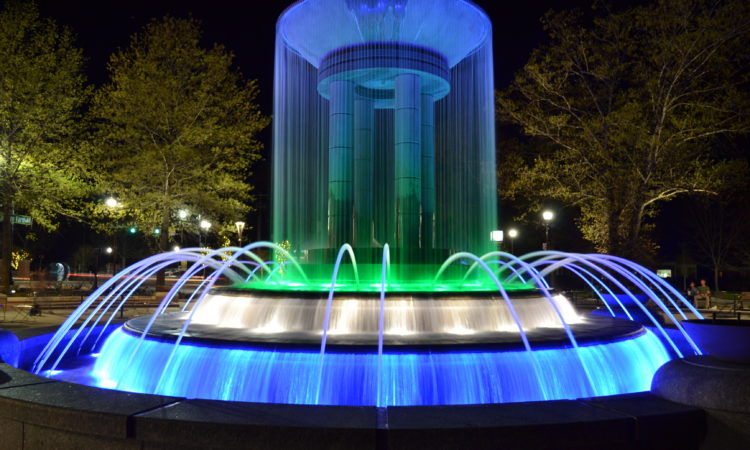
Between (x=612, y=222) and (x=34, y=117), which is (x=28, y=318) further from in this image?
(x=612, y=222)

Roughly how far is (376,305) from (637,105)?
23.4 metres

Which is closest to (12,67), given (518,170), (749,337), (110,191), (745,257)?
(110,191)

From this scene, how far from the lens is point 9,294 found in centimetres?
2875

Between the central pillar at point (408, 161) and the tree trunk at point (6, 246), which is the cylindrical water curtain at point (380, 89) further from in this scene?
the tree trunk at point (6, 246)

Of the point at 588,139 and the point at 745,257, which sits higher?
the point at 588,139

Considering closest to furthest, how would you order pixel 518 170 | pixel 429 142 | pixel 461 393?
pixel 461 393
pixel 429 142
pixel 518 170

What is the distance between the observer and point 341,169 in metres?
15.6

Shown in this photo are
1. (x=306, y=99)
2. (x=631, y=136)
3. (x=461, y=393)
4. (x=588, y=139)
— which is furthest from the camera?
(x=588, y=139)

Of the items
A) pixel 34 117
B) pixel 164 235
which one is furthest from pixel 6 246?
pixel 164 235

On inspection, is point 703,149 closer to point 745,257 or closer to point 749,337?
point 745,257

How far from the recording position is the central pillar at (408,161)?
1526cm

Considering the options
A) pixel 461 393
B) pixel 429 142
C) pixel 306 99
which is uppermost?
pixel 306 99

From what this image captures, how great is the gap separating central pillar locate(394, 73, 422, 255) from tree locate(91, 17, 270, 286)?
2050 cm

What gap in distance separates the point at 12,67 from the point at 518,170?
1045 inches
